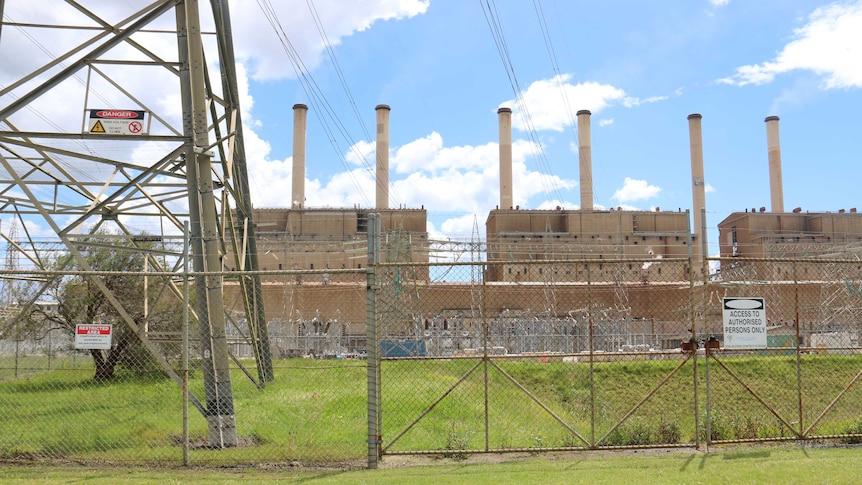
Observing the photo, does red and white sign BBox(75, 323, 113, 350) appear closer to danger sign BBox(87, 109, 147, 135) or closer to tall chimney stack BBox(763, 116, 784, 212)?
danger sign BBox(87, 109, 147, 135)

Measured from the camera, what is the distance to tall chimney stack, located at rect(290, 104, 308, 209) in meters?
57.3

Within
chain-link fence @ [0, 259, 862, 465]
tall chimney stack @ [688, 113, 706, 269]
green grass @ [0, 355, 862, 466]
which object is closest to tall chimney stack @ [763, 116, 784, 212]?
tall chimney stack @ [688, 113, 706, 269]

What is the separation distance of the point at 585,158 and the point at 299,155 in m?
25.3

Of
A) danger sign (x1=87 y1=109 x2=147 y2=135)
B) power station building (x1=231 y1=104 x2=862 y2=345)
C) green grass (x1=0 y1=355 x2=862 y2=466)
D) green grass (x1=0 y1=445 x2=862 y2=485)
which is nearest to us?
green grass (x1=0 y1=445 x2=862 y2=485)

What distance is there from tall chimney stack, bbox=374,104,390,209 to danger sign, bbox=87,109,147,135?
4705 cm

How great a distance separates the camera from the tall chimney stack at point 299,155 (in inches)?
2258

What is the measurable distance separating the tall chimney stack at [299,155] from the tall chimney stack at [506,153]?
17.2m

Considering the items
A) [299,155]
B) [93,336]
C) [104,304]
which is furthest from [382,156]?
[93,336]

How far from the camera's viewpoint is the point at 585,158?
2317 inches

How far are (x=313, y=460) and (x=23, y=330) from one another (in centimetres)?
1475

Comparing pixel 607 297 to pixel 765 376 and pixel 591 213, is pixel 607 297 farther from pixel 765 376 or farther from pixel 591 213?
pixel 765 376

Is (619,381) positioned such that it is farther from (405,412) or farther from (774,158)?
(774,158)

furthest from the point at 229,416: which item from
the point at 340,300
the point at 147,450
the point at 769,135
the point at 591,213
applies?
the point at 769,135

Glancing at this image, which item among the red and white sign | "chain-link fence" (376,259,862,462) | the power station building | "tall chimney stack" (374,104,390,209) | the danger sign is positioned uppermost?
"tall chimney stack" (374,104,390,209)
